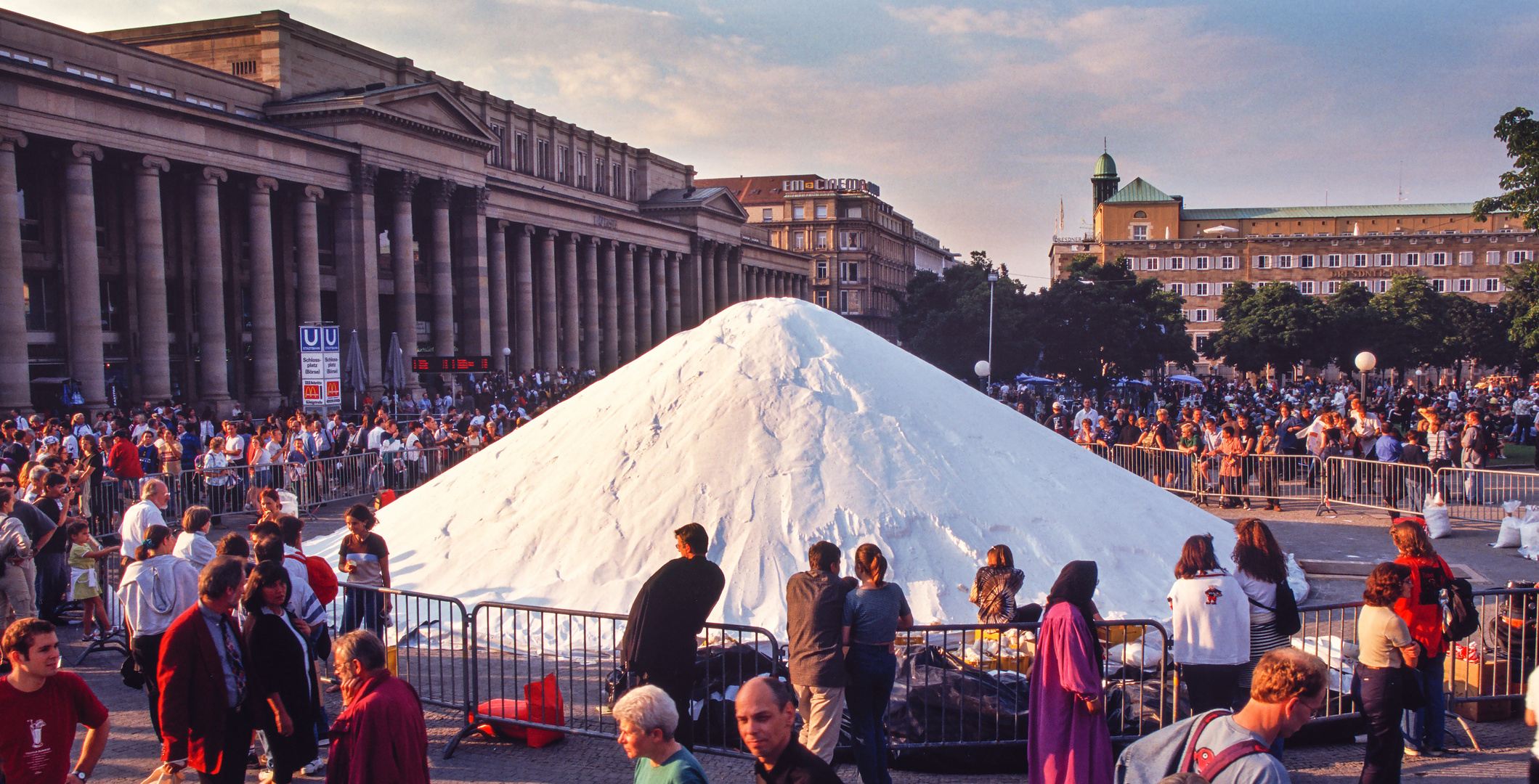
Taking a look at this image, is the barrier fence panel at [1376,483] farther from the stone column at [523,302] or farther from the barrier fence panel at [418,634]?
the stone column at [523,302]

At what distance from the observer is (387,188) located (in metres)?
46.9

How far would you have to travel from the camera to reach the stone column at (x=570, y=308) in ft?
202

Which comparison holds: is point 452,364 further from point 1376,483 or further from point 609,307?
point 1376,483

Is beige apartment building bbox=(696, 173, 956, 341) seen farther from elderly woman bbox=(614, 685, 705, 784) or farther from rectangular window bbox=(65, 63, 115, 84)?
elderly woman bbox=(614, 685, 705, 784)

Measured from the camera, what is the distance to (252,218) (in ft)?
125

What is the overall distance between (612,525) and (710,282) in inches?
2765

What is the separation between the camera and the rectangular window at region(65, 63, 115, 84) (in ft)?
113

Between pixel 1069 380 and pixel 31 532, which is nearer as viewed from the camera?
pixel 31 532

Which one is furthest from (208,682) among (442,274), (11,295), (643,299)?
(643,299)

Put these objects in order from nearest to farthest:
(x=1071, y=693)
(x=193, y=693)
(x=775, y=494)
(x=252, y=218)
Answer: (x=1071, y=693) < (x=193, y=693) < (x=775, y=494) < (x=252, y=218)

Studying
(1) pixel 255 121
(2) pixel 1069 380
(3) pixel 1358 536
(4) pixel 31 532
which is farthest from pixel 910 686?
(2) pixel 1069 380

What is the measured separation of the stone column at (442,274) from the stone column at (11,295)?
62.5 ft

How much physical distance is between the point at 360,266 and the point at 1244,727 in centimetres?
4345

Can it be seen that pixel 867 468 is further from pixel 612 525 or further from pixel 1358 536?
pixel 1358 536
